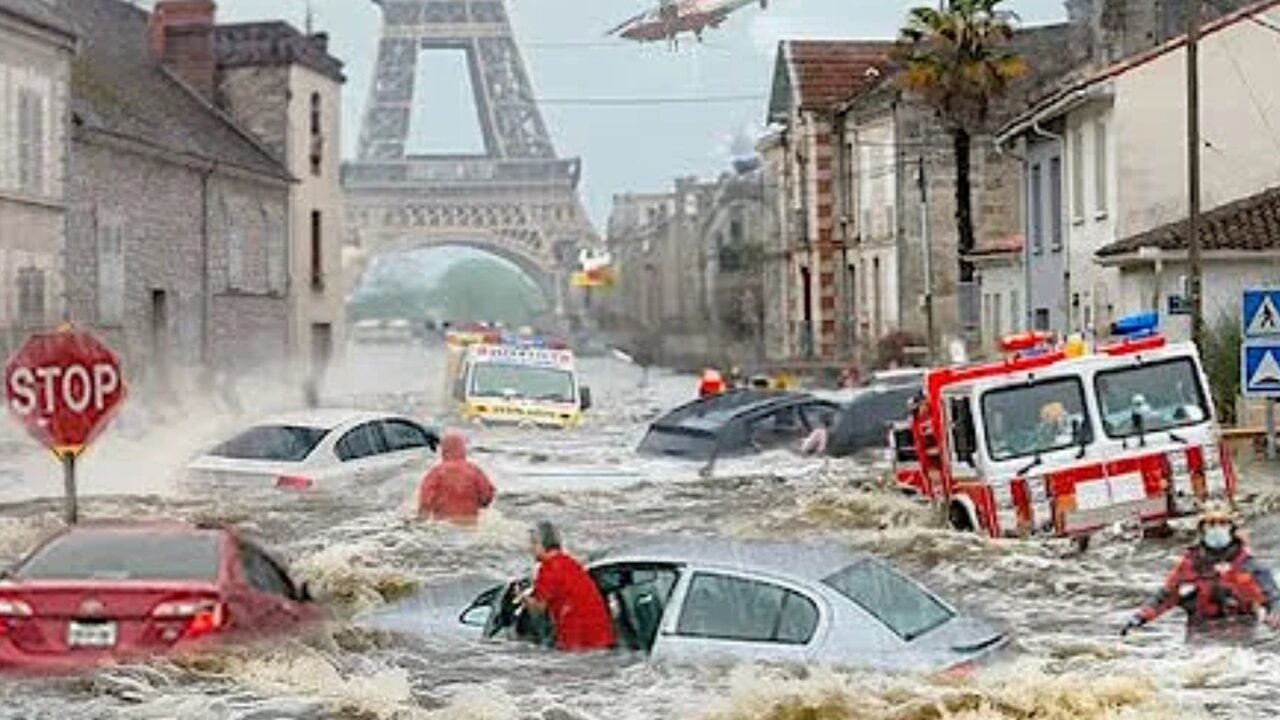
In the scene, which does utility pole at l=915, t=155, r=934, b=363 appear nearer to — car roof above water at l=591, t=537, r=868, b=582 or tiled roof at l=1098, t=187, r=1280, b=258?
tiled roof at l=1098, t=187, r=1280, b=258

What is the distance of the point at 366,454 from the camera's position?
2900cm

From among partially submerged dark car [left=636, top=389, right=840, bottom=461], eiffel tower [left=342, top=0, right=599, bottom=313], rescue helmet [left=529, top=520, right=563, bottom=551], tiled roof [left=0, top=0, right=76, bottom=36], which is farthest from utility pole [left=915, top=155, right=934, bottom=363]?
eiffel tower [left=342, top=0, right=599, bottom=313]

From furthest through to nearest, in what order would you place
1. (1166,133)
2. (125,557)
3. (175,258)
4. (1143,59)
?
(175,258), (1166,133), (1143,59), (125,557)

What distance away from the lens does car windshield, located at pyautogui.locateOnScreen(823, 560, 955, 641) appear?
13258 millimetres

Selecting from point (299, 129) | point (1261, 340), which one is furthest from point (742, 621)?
Result: point (299, 129)

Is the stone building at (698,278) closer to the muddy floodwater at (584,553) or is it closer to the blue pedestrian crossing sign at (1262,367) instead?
the muddy floodwater at (584,553)

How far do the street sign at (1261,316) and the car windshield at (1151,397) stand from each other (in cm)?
234

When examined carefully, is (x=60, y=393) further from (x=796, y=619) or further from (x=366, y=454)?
(x=366, y=454)

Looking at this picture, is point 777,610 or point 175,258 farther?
point 175,258

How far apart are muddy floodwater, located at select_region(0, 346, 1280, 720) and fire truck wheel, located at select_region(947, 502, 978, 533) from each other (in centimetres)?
17

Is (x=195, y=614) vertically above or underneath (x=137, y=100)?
underneath

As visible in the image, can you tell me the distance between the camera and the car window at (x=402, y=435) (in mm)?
29891

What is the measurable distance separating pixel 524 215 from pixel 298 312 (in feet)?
233

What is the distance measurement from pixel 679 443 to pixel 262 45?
132 feet
